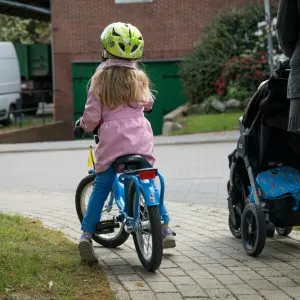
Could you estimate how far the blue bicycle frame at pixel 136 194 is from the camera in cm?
535

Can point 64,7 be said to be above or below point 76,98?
above

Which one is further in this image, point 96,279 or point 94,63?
point 94,63

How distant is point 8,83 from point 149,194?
23104 mm

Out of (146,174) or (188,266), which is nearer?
(146,174)

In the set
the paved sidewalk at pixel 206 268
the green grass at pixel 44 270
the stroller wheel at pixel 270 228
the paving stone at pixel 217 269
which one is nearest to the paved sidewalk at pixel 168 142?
the paved sidewalk at pixel 206 268

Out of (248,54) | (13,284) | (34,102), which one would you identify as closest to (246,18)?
(248,54)

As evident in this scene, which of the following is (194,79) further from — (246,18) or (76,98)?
(76,98)

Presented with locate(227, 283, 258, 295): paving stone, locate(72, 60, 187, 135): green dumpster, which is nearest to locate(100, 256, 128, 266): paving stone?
locate(227, 283, 258, 295): paving stone

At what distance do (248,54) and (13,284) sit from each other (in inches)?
853

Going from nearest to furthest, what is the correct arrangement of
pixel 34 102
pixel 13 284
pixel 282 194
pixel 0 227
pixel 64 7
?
pixel 13 284 → pixel 282 194 → pixel 0 227 → pixel 64 7 → pixel 34 102

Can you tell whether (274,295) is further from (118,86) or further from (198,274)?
(118,86)

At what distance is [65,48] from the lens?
30.0 meters

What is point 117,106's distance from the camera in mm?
5574

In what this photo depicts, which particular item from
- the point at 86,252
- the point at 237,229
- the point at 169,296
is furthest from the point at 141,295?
the point at 237,229
